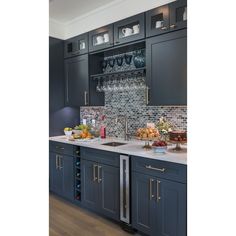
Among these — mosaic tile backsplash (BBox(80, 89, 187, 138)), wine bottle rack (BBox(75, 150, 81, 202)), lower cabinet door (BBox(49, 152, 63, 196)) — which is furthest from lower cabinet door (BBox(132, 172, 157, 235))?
lower cabinet door (BBox(49, 152, 63, 196))

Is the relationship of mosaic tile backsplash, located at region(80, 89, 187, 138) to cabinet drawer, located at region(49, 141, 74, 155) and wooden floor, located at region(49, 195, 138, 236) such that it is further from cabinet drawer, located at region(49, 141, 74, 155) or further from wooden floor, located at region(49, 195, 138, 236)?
wooden floor, located at region(49, 195, 138, 236)

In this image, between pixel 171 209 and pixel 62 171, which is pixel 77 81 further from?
pixel 171 209

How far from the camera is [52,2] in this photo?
10.6ft

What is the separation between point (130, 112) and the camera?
3.35m

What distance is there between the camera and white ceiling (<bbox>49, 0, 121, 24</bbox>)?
3.24 m

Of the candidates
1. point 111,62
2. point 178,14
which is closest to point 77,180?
point 111,62

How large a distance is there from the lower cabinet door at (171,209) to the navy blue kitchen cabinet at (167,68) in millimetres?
813

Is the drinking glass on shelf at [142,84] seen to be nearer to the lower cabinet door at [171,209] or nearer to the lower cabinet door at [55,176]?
the lower cabinet door at [171,209]

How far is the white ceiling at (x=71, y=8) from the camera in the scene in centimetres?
324
